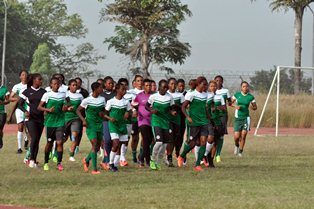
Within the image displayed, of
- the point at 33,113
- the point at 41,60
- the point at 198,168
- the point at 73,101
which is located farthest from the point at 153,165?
the point at 41,60

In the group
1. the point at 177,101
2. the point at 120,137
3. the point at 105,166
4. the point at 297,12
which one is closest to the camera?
the point at 120,137

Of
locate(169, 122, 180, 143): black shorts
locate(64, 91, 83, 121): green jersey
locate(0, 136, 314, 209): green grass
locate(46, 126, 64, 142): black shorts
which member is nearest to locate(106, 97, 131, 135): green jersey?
locate(0, 136, 314, 209): green grass

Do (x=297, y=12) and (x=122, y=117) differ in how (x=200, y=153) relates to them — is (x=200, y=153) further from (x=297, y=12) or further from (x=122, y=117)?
(x=297, y=12)

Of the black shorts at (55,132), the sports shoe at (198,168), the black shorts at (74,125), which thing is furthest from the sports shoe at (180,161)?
the black shorts at (55,132)

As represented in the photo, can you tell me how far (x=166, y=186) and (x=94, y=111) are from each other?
3298mm

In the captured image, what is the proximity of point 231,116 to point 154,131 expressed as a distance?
72.7 feet

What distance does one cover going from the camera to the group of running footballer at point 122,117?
1673cm

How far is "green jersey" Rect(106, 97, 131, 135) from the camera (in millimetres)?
16766

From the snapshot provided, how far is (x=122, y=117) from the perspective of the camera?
16.8 meters

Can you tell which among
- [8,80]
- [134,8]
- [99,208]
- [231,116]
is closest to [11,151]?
[99,208]

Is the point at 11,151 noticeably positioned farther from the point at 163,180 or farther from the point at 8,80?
the point at 8,80

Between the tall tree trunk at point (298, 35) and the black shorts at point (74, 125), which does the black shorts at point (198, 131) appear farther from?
the tall tree trunk at point (298, 35)

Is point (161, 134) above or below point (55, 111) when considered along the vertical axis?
below

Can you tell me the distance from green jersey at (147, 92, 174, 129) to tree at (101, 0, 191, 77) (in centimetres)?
3210
